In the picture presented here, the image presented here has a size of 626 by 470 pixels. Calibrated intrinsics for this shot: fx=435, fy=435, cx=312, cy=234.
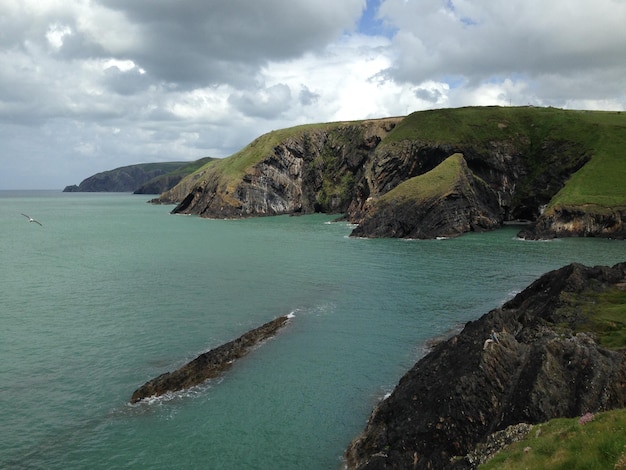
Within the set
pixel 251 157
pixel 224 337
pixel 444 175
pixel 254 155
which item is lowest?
pixel 224 337

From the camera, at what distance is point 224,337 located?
3931 centimetres

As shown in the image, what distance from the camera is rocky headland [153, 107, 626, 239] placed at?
105m

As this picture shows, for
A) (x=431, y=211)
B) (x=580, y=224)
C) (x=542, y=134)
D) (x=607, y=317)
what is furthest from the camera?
(x=542, y=134)

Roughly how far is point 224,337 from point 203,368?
709cm

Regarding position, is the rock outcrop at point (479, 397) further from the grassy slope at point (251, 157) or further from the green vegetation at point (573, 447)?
the grassy slope at point (251, 157)

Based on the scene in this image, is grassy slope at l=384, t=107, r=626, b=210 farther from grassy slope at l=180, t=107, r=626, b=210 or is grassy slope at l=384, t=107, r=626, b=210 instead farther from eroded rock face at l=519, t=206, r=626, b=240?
eroded rock face at l=519, t=206, r=626, b=240

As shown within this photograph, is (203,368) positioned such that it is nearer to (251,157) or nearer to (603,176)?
(603,176)

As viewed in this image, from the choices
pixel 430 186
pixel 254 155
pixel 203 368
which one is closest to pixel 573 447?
pixel 203 368

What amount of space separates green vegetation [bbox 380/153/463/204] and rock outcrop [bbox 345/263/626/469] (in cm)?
8544

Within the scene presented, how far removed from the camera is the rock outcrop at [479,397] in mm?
18859

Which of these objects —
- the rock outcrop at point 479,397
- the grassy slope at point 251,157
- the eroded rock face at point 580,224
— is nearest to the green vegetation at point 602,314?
the rock outcrop at point 479,397

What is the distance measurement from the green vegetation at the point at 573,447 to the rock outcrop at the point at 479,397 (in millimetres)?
2354

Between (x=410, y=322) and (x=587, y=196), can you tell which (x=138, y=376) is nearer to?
(x=410, y=322)

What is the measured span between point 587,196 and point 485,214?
909 inches
